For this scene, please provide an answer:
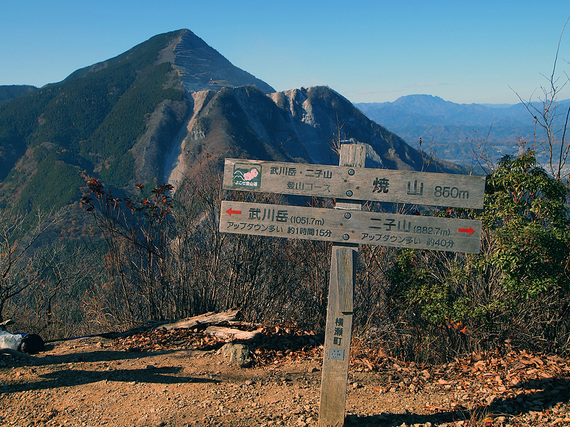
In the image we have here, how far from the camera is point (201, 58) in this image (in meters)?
152

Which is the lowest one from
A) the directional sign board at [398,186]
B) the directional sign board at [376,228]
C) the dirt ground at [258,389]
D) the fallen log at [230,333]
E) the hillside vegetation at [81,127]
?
the dirt ground at [258,389]

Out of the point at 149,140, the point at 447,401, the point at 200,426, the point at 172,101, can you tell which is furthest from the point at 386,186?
the point at 172,101

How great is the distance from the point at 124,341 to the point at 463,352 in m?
4.36

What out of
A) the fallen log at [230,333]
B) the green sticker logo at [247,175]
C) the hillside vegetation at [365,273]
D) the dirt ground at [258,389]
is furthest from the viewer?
the fallen log at [230,333]

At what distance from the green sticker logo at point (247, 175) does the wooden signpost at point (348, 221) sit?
105 mm

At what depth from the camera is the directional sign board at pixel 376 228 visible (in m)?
Answer: 3.41

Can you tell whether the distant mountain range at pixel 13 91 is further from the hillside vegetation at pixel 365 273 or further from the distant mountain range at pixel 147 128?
the hillside vegetation at pixel 365 273

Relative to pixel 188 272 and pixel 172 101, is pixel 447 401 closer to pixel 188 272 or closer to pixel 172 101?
pixel 188 272

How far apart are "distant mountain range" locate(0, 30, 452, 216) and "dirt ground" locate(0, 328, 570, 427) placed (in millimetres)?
65043

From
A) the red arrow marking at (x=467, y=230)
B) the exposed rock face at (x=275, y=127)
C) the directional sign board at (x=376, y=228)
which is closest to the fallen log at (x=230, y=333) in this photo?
the directional sign board at (x=376, y=228)

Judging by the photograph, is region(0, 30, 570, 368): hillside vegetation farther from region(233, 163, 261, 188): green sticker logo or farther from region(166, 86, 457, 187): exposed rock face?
region(166, 86, 457, 187): exposed rock face

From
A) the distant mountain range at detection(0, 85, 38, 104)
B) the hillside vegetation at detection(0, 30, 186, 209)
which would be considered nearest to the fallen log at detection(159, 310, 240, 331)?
the hillside vegetation at detection(0, 30, 186, 209)

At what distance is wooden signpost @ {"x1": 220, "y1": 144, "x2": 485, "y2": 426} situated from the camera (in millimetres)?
3428

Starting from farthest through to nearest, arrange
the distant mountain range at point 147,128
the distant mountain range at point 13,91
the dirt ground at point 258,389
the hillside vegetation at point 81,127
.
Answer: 1. the distant mountain range at point 13,91
2. the distant mountain range at point 147,128
3. the hillside vegetation at point 81,127
4. the dirt ground at point 258,389
